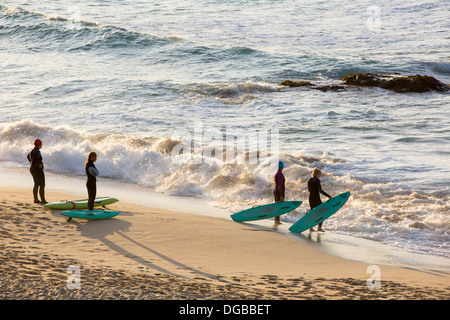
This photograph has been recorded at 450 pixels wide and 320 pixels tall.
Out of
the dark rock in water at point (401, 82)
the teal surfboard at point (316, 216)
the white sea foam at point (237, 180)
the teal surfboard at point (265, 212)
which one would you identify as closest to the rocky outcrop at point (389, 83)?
the dark rock in water at point (401, 82)

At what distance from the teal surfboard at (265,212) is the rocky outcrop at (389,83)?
12842 mm

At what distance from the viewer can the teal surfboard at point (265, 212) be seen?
10781 mm

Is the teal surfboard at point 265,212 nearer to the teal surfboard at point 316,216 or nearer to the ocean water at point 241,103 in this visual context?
the ocean water at point 241,103

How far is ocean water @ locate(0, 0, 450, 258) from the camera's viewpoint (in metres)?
13.0

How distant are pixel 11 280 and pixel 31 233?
2603 millimetres

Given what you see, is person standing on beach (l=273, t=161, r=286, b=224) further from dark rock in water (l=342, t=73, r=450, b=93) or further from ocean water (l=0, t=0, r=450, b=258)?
dark rock in water (l=342, t=73, r=450, b=93)

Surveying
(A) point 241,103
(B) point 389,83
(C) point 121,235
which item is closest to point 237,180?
(C) point 121,235

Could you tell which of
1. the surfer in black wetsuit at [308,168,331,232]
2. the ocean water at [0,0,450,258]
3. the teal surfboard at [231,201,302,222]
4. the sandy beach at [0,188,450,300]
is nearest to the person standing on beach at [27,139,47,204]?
the sandy beach at [0,188,450,300]

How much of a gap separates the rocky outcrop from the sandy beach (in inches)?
547

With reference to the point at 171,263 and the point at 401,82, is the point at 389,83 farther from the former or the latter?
the point at 171,263

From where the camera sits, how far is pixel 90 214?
10.2m

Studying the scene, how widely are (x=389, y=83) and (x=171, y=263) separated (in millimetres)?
16939

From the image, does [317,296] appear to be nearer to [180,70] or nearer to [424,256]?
[424,256]

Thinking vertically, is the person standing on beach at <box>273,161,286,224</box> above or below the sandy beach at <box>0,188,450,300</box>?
above
